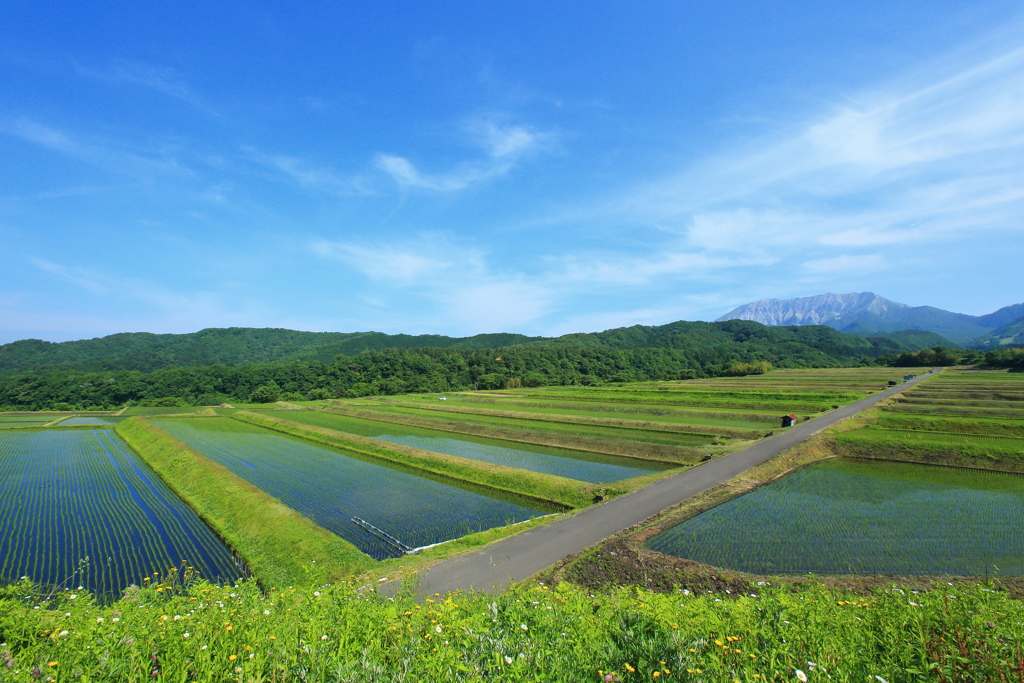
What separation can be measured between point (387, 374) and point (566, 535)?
12075 cm

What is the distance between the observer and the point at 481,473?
29.4 meters

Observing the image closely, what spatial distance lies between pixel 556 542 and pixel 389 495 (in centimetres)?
1266

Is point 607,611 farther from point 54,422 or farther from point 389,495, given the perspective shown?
point 54,422

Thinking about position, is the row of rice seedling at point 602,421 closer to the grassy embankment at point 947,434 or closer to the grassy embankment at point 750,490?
the grassy embankment at point 750,490

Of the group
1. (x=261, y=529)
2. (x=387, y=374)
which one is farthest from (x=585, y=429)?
(x=387, y=374)

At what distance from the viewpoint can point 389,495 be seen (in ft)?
85.8

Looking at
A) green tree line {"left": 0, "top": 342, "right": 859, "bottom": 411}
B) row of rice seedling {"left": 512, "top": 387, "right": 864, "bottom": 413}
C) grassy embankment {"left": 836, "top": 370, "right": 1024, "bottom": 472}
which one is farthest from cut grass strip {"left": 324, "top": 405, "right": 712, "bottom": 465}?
green tree line {"left": 0, "top": 342, "right": 859, "bottom": 411}

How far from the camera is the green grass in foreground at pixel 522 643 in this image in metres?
4.89

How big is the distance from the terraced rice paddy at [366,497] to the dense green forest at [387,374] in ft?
257

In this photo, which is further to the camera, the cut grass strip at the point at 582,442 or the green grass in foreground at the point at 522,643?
the cut grass strip at the point at 582,442

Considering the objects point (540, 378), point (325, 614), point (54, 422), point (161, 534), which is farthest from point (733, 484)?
point (540, 378)

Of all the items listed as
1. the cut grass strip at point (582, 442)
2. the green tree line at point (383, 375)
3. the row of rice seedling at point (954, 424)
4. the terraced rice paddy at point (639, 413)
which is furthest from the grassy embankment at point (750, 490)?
the green tree line at point (383, 375)

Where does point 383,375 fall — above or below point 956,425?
above

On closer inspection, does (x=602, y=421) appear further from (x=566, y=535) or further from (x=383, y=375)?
(x=383, y=375)
